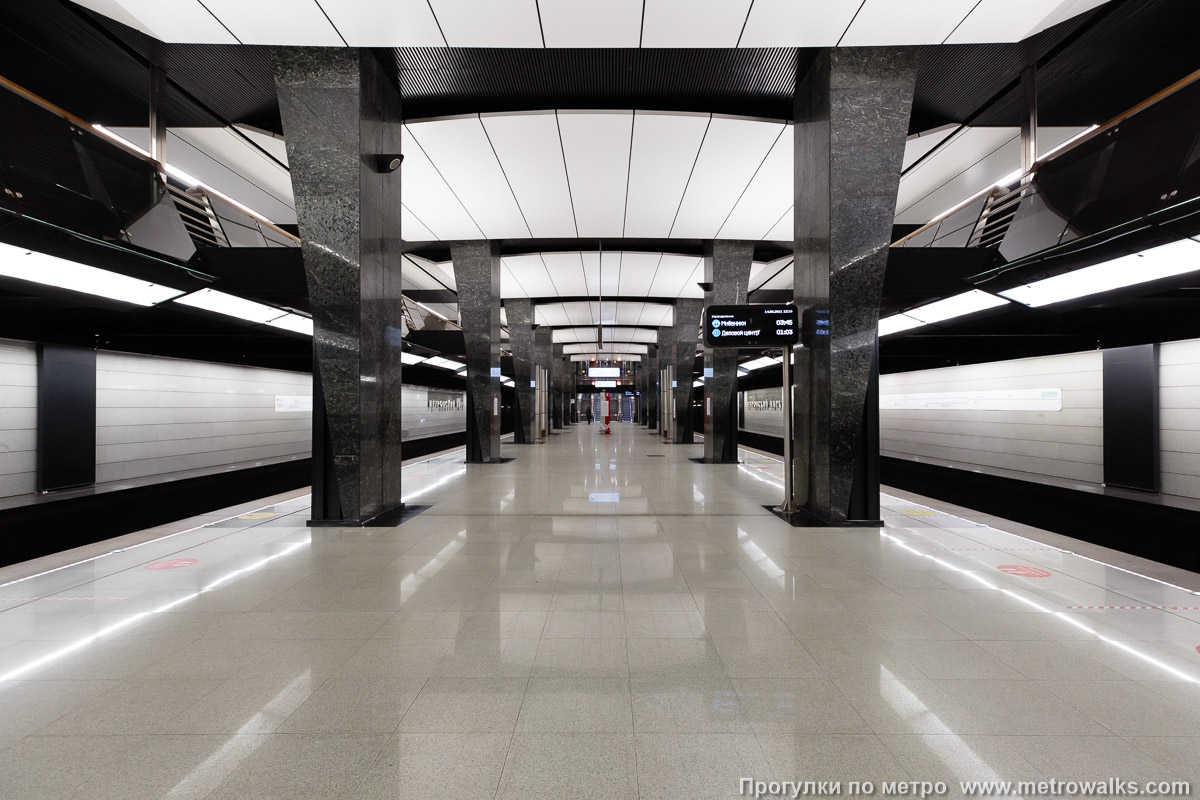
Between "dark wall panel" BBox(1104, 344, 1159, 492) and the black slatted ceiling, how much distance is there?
815 centimetres

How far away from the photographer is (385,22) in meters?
5.51

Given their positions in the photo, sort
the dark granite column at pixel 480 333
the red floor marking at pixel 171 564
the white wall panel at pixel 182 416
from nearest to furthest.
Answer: the red floor marking at pixel 171 564
the white wall panel at pixel 182 416
the dark granite column at pixel 480 333

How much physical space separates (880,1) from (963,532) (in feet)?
19.8

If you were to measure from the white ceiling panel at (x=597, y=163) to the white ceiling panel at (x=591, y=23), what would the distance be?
146 cm

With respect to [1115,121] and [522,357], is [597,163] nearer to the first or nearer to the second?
[1115,121]

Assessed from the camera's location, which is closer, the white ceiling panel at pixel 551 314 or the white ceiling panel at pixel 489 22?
the white ceiling panel at pixel 489 22

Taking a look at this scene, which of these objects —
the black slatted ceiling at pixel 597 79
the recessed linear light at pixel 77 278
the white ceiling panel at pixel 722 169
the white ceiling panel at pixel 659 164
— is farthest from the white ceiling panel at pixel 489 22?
the recessed linear light at pixel 77 278

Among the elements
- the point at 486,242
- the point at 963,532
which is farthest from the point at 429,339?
the point at 963,532

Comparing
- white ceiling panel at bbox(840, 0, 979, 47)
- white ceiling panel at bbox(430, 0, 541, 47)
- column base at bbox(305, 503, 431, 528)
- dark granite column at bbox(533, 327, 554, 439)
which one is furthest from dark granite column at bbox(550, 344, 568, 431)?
white ceiling panel at bbox(840, 0, 979, 47)

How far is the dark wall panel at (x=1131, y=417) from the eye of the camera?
9070mm

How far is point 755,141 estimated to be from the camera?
25.6 feet

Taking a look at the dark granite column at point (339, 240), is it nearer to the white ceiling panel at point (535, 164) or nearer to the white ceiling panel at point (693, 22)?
the white ceiling panel at point (535, 164)

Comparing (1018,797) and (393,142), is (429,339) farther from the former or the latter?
(1018,797)

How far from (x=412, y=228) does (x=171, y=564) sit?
28.5ft
